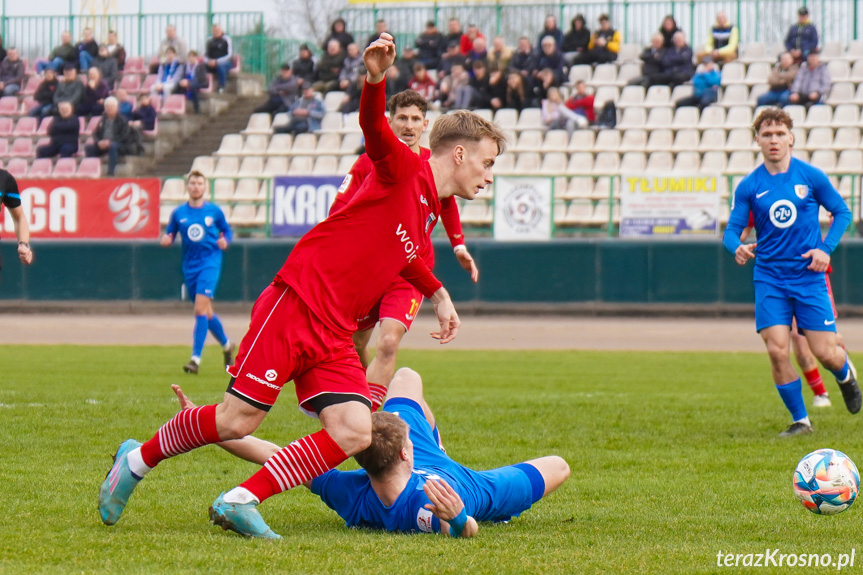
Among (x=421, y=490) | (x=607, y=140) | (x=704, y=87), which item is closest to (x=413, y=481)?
(x=421, y=490)

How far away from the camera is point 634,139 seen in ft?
82.8

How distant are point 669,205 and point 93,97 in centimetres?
1416

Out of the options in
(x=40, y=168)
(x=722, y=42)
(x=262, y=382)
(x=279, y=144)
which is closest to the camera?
(x=262, y=382)

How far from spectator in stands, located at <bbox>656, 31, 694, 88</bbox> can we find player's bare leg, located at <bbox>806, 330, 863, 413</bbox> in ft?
56.3

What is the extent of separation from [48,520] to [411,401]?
1.67 meters

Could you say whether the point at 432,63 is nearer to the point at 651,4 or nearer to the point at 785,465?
the point at 651,4

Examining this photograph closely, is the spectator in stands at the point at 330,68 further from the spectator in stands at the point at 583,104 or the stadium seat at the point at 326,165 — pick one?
the spectator in stands at the point at 583,104

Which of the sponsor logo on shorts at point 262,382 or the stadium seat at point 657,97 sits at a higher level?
the stadium seat at point 657,97

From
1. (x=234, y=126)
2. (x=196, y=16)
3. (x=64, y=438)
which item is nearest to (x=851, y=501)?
(x=64, y=438)

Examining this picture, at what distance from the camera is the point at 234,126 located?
30062 millimetres

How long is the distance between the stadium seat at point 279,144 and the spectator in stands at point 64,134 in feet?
14.5

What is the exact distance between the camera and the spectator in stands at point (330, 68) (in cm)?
2823

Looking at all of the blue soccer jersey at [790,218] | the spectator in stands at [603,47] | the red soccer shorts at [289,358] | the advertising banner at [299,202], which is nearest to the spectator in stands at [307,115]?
the advertising banner at [299,202]

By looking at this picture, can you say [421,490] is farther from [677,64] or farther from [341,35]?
[341,35]
